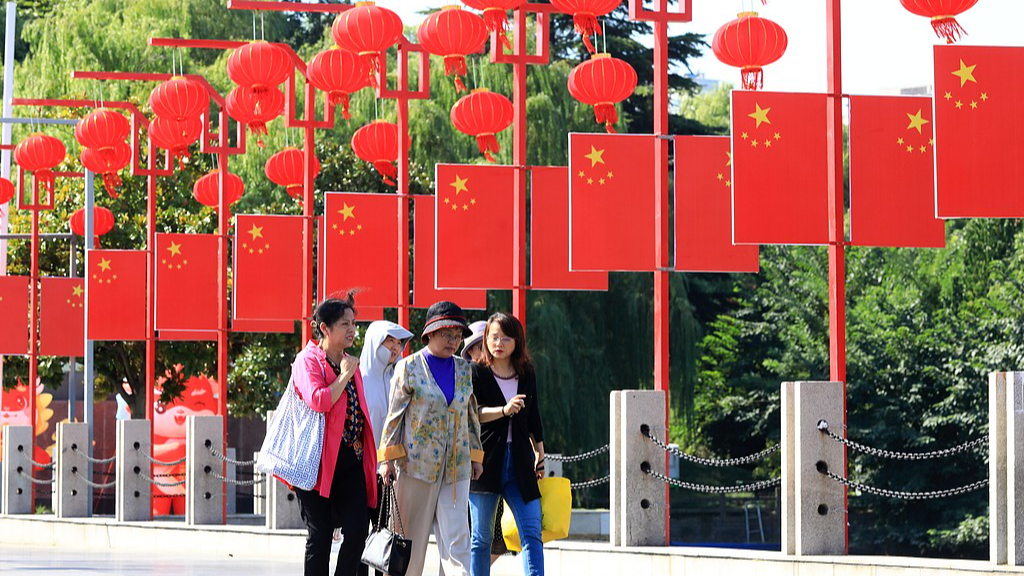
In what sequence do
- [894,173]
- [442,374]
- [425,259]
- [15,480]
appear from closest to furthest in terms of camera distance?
[442,374] < [894,173] < [425,259] < [15,480]

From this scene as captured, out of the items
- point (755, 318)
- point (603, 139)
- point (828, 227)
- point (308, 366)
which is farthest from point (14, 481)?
point (755, 318)

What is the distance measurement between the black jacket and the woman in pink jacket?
968mm

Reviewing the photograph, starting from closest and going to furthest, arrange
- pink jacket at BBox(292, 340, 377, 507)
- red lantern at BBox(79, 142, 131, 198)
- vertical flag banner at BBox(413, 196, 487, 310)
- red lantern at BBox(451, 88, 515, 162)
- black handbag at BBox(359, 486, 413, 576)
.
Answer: pink jacket at BBox(292, 340, 377, 507) → black handbag at BBox(359, 486, 413, 576) → red lantern at BBox(451, 88, 515, 162) → vertical flag banner at BBox(413, 196, 487, 310) → red lantern at BBox(79, 142, 131, 198)

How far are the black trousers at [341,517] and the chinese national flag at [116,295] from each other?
1290 cm

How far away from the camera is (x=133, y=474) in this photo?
20234mm

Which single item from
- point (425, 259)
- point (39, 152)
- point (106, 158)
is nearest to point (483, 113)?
point (425, 259)

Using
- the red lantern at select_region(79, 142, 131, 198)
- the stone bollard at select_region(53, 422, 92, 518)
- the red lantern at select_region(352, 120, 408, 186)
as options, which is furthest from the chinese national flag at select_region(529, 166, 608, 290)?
the stone bollard at select_region(53, 422, 92, 518)

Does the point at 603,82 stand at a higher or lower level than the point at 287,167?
higher

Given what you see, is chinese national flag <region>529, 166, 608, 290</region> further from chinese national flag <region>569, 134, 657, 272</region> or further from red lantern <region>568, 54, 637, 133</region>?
chinese national flag <region>569, 134, 657, 272</region>

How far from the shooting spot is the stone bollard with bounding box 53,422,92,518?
71.0ft

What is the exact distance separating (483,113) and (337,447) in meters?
9.17

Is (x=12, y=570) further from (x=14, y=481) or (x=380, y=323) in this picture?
(x=14, y=481)

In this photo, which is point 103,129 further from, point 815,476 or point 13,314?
point 815,476

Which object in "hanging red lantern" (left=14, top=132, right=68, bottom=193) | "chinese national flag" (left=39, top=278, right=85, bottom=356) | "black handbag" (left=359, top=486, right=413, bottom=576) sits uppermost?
"hanging red lantern" (left=14, top=132, right=68, bottom=193)
